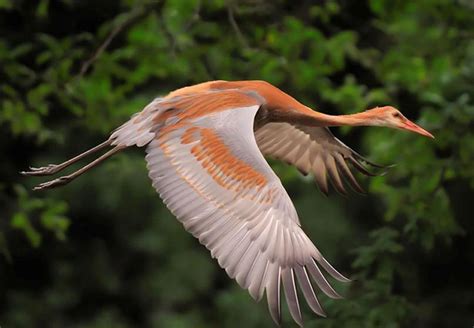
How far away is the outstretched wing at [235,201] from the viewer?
5.82m

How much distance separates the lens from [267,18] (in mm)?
9680

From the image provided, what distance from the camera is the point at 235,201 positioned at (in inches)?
240

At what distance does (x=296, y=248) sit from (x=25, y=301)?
536 cm

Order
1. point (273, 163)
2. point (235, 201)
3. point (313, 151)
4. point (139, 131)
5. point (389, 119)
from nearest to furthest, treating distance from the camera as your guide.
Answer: point (235, 201) < point (139, 131) < point (389, 119) < point (313, 151) < point (273, 163)

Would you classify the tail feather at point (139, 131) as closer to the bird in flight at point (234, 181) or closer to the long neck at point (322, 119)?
the bird in flight at point (234, 181)

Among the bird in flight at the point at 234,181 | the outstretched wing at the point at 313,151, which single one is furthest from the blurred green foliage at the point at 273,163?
the bird in flight at the point at 234,181

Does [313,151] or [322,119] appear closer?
[322,119]

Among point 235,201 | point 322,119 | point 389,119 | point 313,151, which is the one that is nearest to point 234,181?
point 235,201

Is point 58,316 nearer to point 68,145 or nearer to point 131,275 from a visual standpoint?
point 131,275

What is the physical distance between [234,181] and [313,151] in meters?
1.52

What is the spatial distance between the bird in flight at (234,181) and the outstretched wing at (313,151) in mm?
499

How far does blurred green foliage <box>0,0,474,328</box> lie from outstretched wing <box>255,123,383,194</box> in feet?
2.32

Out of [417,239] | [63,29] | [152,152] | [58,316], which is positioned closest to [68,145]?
[63,29]

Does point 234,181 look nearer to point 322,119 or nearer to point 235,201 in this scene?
point 235,201
